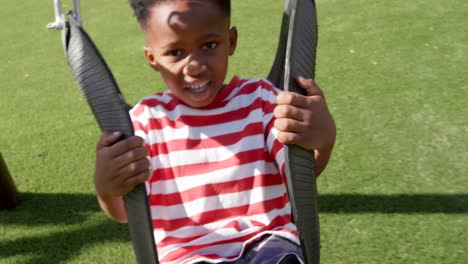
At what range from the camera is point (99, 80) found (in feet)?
4.39

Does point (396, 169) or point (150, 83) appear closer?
point (396, 169)

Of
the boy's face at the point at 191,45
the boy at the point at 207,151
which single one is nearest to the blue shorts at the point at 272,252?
the boy at the point at 207,151

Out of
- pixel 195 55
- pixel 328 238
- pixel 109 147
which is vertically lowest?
pixel 328 238

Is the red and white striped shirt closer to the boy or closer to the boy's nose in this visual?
the boy

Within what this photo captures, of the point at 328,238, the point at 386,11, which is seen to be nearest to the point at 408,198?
the point at 328,238

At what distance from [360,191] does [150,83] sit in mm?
1990

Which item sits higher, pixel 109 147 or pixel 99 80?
pixel 99 80

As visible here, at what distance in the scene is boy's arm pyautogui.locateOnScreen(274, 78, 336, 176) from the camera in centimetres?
139

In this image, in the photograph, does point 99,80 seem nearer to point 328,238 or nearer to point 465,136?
point 328,238

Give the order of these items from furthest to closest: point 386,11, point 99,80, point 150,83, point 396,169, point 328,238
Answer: point 386,11, point 150,83, point 396,169, point 328,238, point 99,80

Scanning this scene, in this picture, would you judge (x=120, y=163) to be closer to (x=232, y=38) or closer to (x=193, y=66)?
(x=193, y=66)

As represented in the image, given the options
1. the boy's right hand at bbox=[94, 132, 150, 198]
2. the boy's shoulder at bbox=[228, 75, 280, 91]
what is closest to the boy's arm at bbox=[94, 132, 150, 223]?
the boy's right hand at bbox=[94, 132, 150, 198]

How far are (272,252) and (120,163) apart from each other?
47 cm

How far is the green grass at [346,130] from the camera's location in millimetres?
2613
